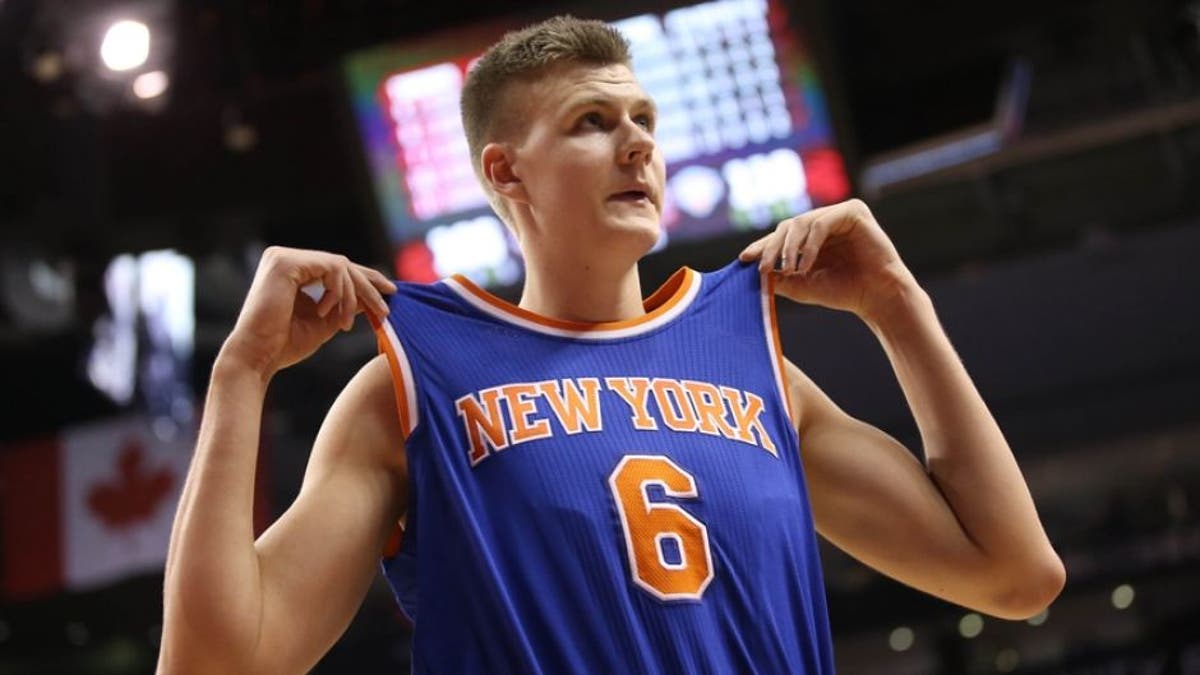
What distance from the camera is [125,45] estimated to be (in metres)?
6.43

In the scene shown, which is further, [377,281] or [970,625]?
[970,625]

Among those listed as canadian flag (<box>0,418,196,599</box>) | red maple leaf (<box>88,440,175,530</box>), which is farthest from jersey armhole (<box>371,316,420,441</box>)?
red maple leaf (<box>88,440,175,530</box>)

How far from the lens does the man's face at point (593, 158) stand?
2426 mm

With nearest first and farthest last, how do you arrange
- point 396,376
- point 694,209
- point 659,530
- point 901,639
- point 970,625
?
point 659,530 < point 396,376 < point 694,209 < point 970,625 < point 901,639

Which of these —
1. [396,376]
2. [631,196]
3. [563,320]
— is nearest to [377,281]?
[396,376]

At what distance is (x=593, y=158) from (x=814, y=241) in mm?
348

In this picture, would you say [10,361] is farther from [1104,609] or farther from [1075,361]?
[1104,609]

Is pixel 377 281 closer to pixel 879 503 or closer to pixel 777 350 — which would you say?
pixel 777 350

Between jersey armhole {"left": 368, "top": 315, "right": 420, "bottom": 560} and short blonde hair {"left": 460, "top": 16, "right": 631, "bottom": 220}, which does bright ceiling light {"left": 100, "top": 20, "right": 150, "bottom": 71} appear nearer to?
short blonde hair {"left": 460, "top": 16, "right": 631, "bottom": 220}

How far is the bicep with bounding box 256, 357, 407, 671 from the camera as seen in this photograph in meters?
2.19

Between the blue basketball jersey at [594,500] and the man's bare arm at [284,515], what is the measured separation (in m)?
0.06

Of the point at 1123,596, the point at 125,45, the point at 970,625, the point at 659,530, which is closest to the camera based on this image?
the point at 659,530

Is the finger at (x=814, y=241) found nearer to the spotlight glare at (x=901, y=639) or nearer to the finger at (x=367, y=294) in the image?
the finger at (x=367, y=294)

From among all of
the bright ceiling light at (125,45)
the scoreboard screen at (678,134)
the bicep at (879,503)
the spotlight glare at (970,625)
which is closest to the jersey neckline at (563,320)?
the bicep at (879,503)
